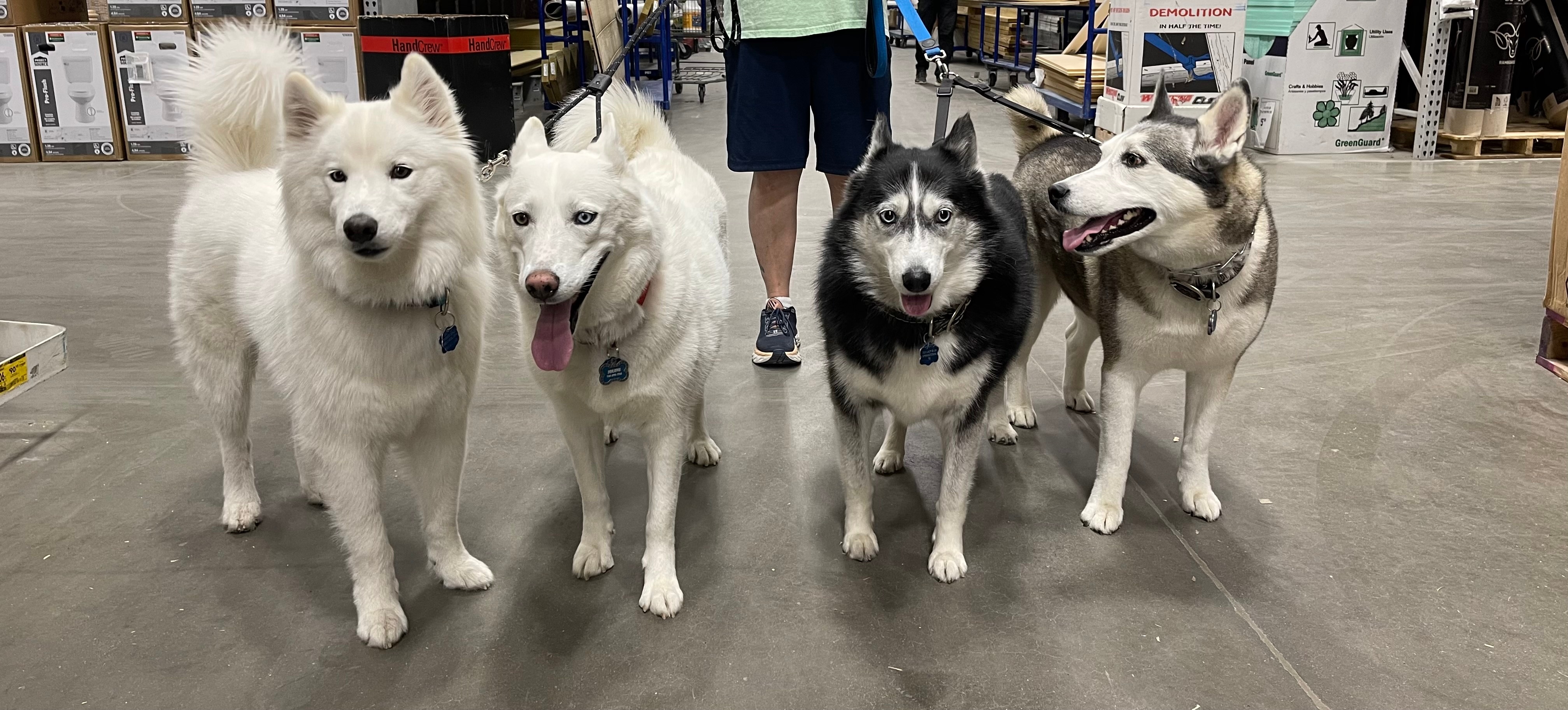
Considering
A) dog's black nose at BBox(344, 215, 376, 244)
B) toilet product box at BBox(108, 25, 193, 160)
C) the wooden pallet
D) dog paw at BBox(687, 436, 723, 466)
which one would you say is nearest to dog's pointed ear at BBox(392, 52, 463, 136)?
dog's black nose at BBox(344, 215, 376, 244)

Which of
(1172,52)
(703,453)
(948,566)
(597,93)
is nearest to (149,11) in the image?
(597,93)

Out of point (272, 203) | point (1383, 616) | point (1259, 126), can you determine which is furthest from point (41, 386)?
point (1259, 126)

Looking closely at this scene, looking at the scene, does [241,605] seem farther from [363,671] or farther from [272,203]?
[272,203]

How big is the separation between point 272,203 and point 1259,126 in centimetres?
807

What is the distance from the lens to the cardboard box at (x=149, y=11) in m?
7.16

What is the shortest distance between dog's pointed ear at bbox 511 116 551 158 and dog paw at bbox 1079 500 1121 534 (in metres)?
1.66

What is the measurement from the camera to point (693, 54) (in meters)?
17.6

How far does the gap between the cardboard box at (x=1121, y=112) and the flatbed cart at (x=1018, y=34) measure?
3936 millimetres

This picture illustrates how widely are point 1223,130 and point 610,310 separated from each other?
4.77 ft

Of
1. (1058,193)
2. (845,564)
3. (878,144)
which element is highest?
(878,144)

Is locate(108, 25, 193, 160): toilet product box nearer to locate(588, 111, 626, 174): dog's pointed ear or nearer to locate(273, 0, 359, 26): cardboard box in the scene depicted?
locate(273, 0, 359, 26): cardboard box

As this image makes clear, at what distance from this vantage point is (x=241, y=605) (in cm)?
207

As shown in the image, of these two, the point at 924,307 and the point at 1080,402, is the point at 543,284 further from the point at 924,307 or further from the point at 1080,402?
the point at 1080,402

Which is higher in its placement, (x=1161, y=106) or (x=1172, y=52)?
(x=1172, y=52)
